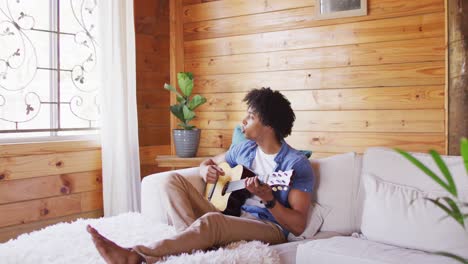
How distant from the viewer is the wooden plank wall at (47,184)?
10.2 feet

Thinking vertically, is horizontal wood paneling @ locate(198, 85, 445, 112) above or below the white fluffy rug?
above

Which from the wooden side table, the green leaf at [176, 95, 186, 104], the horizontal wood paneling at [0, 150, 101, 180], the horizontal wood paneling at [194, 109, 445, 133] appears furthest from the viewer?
the green leaf at [176, 95, 186, 104]

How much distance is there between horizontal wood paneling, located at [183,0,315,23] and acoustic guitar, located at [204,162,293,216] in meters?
1.43

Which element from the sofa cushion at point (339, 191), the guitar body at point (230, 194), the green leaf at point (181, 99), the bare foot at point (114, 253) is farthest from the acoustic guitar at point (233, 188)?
the green leaf at point (181, 99)

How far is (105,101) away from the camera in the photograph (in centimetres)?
354

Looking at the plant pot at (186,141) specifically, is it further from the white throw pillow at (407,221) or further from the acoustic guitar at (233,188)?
the white throw pillow at (407,221)

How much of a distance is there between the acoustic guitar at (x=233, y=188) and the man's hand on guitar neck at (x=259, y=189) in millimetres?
105

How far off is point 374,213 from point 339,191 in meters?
0.27

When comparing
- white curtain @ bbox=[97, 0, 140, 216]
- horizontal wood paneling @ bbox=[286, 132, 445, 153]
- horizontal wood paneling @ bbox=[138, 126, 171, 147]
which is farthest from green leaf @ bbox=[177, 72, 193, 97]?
horizontal wood paneling @ bbox=[286, 132, 445, 153]

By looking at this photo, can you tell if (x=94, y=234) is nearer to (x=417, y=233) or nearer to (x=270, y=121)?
(x=270, y=121)

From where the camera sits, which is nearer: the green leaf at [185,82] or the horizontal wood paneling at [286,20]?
the horizontal wood paneling at [286,20]

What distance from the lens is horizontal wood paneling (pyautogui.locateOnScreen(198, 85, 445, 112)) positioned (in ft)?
9.69

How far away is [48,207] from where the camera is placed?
333 cm

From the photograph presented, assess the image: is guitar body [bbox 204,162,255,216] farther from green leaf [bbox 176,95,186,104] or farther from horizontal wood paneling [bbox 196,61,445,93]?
green leaf [bbox 176,95,186,104]
